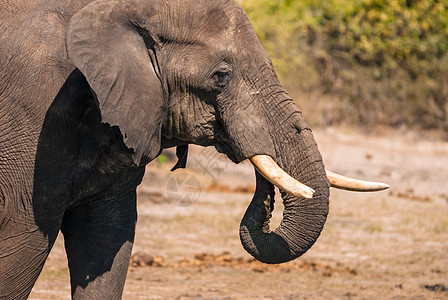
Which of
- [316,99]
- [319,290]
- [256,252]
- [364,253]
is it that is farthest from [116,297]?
[316,99]

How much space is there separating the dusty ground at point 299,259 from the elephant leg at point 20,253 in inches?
60.8

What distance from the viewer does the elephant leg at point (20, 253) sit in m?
4.75

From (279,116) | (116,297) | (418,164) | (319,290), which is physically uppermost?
(279,116)

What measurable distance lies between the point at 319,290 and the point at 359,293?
13.6 inches

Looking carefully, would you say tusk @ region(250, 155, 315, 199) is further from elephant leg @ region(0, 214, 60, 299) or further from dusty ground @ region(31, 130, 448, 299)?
dusty ground @ region(31, 130, 448, 299)

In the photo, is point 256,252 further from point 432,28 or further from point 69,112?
point 432,28

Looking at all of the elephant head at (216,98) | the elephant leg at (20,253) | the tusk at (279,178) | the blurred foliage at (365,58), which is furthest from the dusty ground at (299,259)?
the blurred foliage at (365,58)

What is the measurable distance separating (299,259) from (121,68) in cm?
496

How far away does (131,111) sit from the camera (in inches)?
185

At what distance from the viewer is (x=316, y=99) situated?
19891mm

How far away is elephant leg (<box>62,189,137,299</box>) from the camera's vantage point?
5.38 metres

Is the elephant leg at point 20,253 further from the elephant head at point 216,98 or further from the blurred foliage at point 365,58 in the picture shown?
the blurred foliage at point 365,58

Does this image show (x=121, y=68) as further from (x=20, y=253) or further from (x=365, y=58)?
(x=365, y=58)

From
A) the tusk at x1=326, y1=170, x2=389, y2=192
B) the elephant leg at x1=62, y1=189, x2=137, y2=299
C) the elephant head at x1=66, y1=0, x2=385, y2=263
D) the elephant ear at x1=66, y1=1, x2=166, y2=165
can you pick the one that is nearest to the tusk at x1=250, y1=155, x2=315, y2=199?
the elephant head at x1=66, y1=0, x2=385, y2=263
